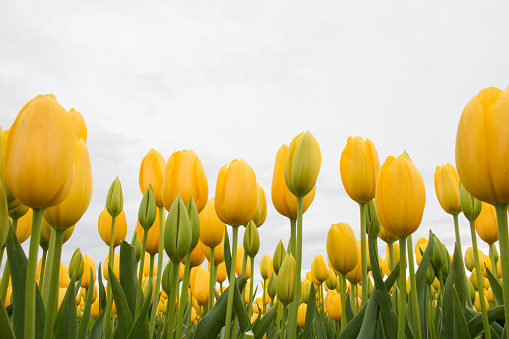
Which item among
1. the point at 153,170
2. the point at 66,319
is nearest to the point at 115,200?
the point at 153,170

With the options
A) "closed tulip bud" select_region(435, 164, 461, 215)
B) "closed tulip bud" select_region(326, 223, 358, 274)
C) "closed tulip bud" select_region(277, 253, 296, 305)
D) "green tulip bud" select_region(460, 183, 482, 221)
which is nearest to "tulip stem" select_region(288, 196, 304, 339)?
"closed tulip bud" select_region(277, 253, 296, 305)

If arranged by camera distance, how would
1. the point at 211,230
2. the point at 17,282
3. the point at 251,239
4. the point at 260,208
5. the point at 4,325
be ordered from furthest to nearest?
1. the point at 260,208
2. the point at 251,239
3. the point at 211,230
4. the point at 17,282
5. the point at 4,325

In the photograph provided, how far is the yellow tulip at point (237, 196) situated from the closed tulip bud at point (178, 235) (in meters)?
0.33

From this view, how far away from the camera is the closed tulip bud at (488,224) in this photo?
Answer: 2.17 meters

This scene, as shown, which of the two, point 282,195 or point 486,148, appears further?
point 282,195

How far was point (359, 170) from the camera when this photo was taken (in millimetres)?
1614

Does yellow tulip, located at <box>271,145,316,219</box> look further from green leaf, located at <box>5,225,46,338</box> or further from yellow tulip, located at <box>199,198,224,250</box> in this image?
green leaf, located at <box>5,225,46,338</box>

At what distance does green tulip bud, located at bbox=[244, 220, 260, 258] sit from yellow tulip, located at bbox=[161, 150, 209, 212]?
451 millimetres

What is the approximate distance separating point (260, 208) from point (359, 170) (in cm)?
79

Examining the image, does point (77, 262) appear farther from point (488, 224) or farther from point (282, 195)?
point (488, 224)

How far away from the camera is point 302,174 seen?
1.42 metres

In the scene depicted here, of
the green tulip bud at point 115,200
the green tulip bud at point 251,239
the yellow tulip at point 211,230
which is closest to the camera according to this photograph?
the green tulip bud at point 115,200

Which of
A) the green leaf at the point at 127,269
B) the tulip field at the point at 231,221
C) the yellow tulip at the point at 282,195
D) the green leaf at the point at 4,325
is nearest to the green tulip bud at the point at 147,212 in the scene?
the tulip field at the point at 231,221

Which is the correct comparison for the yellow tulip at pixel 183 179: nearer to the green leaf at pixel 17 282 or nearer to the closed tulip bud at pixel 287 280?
the closed tulip bud at pixel 287 280
